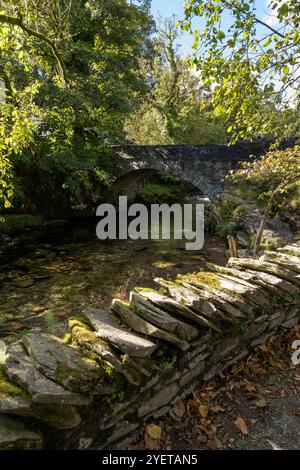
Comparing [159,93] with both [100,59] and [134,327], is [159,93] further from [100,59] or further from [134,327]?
[134,327]

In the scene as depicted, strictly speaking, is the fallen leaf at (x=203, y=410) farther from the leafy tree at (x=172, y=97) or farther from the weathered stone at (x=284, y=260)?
the leafy tree at (x=172, y=97)

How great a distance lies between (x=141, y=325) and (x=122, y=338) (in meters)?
0.24

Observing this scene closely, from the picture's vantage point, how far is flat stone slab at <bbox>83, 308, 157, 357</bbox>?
2357 mm

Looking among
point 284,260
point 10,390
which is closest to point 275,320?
point 284,260

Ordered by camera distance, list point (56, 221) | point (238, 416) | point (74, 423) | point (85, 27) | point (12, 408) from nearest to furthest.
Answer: point (12, 408), point (74, 423), point (238, 416), point (85, 27), point (56, 221)

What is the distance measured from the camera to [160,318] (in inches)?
105

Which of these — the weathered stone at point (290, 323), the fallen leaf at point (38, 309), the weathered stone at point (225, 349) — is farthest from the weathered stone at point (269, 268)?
the fallen leaf at point (38, 309)

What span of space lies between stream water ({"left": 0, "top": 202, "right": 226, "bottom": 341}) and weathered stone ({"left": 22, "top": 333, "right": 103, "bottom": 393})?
375 centimetres

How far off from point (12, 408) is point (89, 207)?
17259mm

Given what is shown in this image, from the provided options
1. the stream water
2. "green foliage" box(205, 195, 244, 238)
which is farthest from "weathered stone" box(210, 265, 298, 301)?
"green foliage" box(205, 195, 244, 238)

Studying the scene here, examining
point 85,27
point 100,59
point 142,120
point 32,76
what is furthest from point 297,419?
point 142,120

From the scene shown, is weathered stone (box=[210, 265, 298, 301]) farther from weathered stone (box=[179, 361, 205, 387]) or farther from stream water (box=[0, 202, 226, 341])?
stream water (box=[0, 202, 226, 341])

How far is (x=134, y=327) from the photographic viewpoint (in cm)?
258

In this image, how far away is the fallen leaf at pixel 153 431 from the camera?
8.59ft
